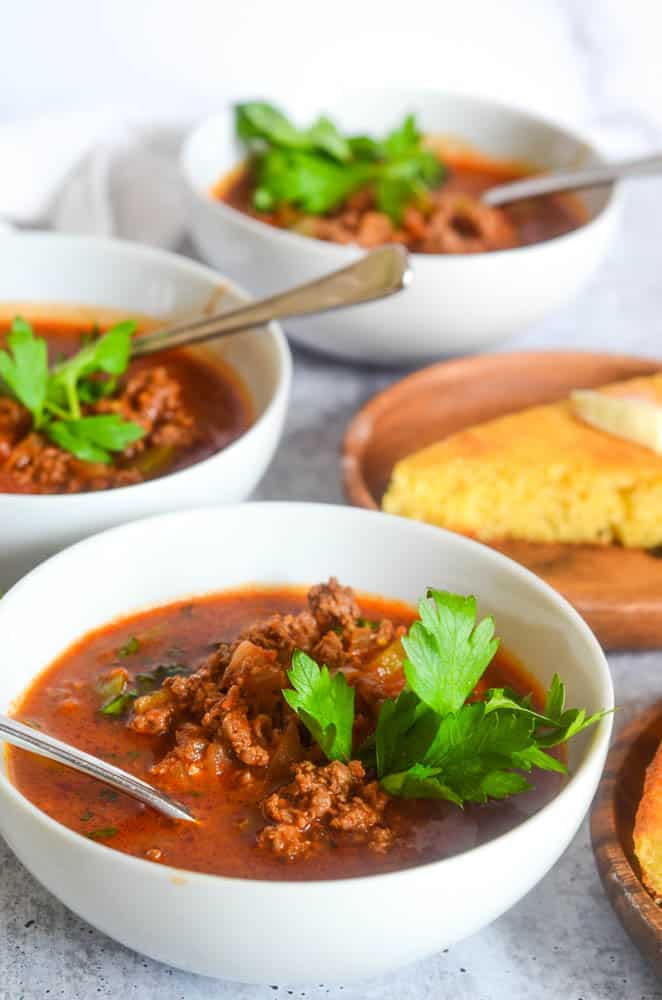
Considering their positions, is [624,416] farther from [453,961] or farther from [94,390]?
[453,961]

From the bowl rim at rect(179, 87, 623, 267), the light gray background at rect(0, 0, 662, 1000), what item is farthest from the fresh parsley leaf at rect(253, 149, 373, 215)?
the light gray background at rect(0, 0, 662, 1000)

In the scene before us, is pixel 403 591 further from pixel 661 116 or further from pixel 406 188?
pixel 661 116

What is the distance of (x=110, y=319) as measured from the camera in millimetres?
3916

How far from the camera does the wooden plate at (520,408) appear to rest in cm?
310

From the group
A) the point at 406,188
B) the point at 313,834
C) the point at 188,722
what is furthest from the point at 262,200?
the point at 313,834

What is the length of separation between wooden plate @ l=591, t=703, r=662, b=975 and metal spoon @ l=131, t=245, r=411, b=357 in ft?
4.17

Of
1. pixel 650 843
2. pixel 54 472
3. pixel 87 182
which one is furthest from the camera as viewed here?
pixel 87 182

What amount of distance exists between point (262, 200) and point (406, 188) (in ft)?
1.57

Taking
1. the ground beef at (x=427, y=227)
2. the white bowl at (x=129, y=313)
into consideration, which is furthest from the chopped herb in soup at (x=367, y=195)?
the white bowl at (x=129, y=313)

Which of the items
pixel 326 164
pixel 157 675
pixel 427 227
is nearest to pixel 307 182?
pixel 326 164

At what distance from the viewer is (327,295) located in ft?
11.4

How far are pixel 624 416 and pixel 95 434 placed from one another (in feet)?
4.49

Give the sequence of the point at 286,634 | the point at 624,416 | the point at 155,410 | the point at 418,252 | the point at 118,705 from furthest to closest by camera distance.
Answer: the point at 418,252 < the point at 624,416 < the point at 155,410 < the point at 286,634 < the point at 118,705

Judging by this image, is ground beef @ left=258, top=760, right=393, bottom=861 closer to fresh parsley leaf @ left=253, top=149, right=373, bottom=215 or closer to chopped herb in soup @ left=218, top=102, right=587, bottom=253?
chopped herb in soup @ left=218, top=102, right=587, bottom=253
